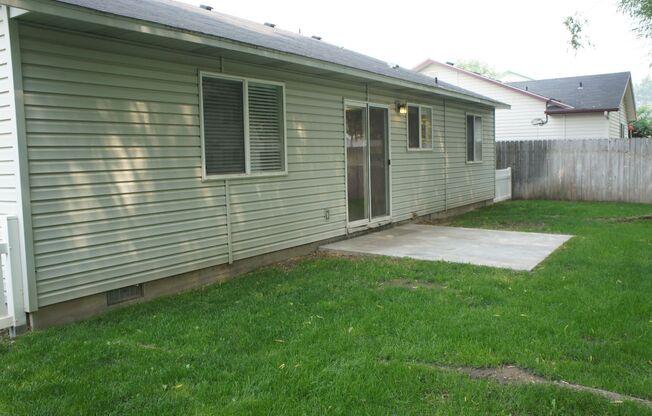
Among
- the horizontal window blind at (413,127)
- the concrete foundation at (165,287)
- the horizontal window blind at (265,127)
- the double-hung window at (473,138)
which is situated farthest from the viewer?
the double-hung window at (473,138)

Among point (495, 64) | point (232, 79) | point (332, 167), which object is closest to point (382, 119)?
point (332, 167)

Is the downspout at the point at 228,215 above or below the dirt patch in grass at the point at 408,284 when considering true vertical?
above

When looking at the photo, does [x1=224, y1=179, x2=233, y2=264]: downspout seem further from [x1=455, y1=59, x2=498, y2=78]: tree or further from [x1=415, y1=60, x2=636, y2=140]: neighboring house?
[x1=455, y1=59, x2=498, y2=78]: tree

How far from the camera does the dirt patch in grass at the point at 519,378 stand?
119 inches

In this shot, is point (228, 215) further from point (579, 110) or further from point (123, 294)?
point (579, 110)

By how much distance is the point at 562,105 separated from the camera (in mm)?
19328

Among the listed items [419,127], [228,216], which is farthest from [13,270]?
[419,127]

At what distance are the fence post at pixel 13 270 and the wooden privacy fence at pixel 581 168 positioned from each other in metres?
14.6

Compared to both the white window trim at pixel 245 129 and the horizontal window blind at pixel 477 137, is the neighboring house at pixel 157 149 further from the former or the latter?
the horizontal window blind at pixel 477 137

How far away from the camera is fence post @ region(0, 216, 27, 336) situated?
14.1 feet

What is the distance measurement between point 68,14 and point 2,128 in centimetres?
109

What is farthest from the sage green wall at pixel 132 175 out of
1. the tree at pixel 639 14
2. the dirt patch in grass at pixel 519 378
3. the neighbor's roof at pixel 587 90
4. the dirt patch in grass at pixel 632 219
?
the neighbor's roof at pixel 587 90

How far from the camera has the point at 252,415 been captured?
115 inches

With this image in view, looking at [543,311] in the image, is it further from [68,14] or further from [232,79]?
[68,14]
